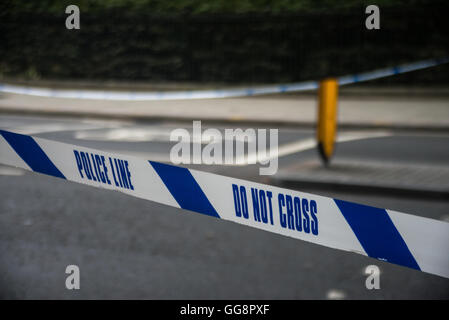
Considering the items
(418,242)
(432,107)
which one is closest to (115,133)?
(432,107)

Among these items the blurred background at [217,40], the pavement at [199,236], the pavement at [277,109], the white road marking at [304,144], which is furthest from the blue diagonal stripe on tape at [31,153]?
the blurred background at [217,40]

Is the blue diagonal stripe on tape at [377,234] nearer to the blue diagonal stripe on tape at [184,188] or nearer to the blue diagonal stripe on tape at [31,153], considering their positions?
the blue diagonal stripe on tape at [184,188]

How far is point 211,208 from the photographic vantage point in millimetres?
3561

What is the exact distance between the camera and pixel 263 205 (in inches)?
131

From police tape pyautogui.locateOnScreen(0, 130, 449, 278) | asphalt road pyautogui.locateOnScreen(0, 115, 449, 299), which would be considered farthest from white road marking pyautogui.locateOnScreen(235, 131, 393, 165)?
police tape pyautogui.locateOnScreen(0, 130, 449, 278)

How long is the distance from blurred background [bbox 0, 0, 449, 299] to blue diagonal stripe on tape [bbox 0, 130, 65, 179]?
91 centimetres

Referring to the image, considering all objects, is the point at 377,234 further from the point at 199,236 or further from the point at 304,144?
the point at 304,144

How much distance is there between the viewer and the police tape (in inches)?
115

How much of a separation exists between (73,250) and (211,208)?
2430mm

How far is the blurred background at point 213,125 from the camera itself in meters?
5.12

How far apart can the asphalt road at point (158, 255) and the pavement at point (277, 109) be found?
6058 millimetres

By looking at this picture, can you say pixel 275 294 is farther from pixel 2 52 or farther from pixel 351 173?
pixel 2 52

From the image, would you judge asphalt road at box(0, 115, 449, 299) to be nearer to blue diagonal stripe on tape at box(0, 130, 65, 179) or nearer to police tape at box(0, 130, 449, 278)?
blue diagonal stripe on tape at box(0, 130, 65, 179)

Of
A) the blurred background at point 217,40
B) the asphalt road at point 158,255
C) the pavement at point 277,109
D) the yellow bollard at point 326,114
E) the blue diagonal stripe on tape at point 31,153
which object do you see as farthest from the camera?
the blurred background at point 217,40
